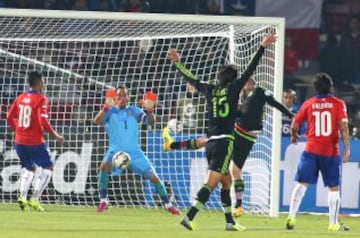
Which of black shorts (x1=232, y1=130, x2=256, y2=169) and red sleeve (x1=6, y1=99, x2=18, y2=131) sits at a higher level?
red sleeve (x1=6, y1=99, x2=18, y2=131)

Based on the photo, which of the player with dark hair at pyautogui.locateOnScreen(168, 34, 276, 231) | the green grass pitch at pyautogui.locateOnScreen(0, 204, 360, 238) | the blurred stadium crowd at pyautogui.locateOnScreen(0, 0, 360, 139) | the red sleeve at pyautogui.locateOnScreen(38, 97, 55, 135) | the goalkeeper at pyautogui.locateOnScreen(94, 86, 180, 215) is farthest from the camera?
the blurred stadium crowd at pyautogui.locateOnScreen(0, 0, 360, 139)

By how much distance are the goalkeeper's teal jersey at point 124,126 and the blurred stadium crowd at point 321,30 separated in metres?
6.03

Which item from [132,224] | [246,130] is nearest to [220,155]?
[132,224]

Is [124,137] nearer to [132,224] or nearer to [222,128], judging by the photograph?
[132,224]

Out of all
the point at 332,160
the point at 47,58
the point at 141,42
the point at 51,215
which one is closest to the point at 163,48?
the point at 141,42

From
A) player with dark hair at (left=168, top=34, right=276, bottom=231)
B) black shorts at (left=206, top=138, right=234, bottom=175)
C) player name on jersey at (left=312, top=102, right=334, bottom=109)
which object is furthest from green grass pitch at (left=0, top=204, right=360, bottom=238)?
player name on jersey at (left=312, top=102, right=334, bottom=109)

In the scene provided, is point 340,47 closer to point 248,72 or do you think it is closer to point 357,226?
point 357,226

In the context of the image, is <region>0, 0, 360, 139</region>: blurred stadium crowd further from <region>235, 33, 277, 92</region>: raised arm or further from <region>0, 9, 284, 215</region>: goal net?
<region>235, 33, 277, 92</region>: raised arm

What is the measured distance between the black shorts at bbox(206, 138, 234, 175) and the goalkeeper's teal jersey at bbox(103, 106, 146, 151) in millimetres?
4491

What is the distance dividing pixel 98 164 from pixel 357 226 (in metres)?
5.13

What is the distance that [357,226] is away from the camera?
18.6 m

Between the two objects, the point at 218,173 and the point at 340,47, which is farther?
the point at 340,47

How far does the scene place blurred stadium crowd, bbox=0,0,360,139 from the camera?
27.0 metres

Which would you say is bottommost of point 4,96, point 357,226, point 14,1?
point 357,226
